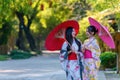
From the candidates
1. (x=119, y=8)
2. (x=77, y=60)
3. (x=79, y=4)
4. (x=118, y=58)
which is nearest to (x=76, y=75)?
(x=77, y=60)

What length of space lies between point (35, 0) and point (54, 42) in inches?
1263

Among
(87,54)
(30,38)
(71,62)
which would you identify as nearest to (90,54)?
(87,54)

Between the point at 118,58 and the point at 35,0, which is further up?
the point at 35,0

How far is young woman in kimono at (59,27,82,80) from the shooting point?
9156mm

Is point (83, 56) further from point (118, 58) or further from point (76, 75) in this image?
point (118, 58)

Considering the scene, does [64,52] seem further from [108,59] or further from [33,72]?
[108,59]

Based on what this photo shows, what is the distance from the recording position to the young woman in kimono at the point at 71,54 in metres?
9.16

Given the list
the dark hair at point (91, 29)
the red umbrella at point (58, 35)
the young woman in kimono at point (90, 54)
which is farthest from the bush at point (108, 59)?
the red umbrella at point (58, 35)

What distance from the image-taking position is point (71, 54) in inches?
363

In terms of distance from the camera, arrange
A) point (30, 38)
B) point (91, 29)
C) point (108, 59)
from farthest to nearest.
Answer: point (30, 38), point (108, 59), point (91, 29)

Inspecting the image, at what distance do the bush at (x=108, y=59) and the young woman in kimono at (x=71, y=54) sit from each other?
10554mm

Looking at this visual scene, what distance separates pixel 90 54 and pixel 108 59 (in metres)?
10.2

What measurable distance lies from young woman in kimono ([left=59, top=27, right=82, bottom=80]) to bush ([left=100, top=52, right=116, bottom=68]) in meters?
10.6

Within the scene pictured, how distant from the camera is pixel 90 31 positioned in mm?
9664
